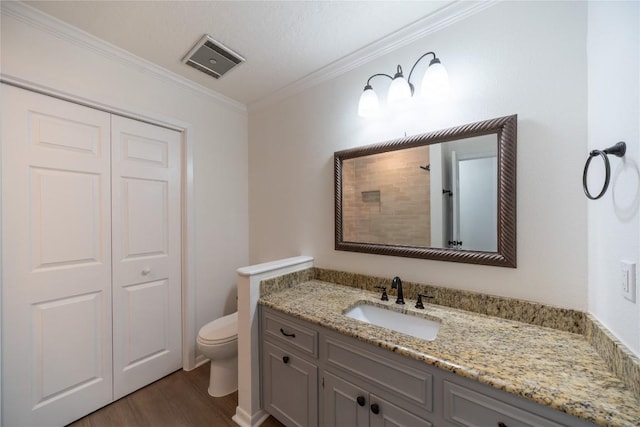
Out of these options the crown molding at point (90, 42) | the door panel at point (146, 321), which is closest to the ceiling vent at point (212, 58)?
the crown molding at point (90, 42)

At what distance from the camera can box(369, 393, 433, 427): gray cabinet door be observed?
951mm

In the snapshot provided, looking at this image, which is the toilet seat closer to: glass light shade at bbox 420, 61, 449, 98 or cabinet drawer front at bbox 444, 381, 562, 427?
cabinet drawer front at bbox 444, 381, 562, 427

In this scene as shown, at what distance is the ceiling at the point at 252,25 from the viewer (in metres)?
1.33

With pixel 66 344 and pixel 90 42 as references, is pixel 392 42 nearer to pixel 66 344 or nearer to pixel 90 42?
pixel 90 42

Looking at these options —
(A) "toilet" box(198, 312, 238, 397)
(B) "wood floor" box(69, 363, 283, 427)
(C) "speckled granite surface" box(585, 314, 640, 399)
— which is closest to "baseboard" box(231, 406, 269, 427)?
(B) "wood floor" box(69, 363, 283, 427)

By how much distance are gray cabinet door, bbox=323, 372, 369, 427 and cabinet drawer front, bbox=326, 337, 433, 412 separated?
77 millimetres

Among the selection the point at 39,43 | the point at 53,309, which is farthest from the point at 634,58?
the point at 53,309

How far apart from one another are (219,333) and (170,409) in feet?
1.72

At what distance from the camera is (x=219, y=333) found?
1814mm

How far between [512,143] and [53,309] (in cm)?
271

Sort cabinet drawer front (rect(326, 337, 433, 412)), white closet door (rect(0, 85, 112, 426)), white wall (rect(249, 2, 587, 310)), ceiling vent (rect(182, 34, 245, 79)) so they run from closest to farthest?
cabinet drawer front (rect(326, 337, 433, 412))
white wall (rect(249, 2, 587, 310))
white closet door (rect(0, 85, 112, 426))
ceiling vent (rect(182, 34, 245, 79))

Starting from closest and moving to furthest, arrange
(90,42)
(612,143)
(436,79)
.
Result: (612,143) → (436,79) → (90,42)

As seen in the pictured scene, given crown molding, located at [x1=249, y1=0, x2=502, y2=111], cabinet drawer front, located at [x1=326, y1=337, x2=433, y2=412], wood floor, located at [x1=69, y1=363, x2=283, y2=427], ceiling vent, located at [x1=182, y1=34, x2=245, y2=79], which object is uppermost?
ceiling vent, located at [x1=182, y1=34, x2=245, y2=79]

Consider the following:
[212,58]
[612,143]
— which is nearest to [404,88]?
→ [612,143]
